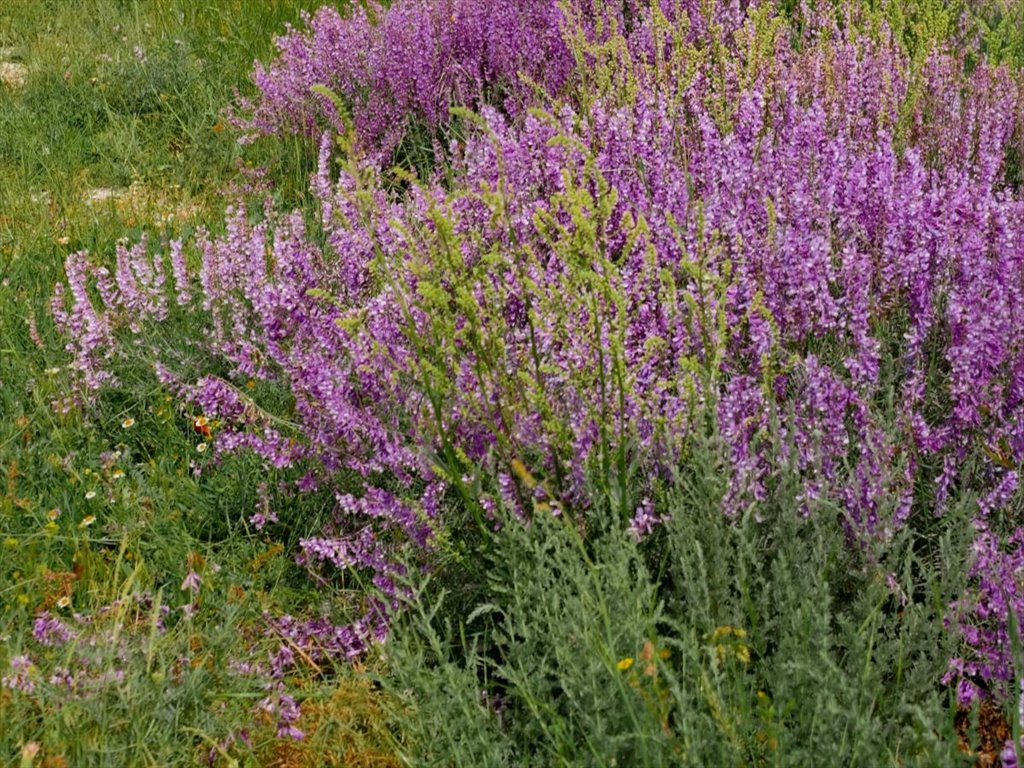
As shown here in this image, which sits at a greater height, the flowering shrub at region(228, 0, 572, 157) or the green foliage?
the flowering shrub at region(228, 0, 572, 157)

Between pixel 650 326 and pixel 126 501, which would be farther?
pixel 126 501

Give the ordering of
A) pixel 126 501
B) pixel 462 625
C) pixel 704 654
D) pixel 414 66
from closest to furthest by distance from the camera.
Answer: pixel 704 654, pixel 462 625, pixel 126 501, pixel 414 66

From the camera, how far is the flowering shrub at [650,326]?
87.7 inches

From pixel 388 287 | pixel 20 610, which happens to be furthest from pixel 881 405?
pixel 20 610

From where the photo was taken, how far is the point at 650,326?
2.60 m

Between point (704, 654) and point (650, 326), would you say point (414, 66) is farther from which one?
point (704, 654)

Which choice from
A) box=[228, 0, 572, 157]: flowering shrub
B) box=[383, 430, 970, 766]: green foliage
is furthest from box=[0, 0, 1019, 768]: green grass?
box=[228, 0, 572, 157]: flowering shrub

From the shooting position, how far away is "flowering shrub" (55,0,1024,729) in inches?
87.7

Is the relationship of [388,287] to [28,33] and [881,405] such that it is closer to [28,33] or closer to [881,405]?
[881,405]

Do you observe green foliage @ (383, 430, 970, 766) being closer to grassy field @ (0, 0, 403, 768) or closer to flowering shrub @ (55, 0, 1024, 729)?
flowering shrub @ (55, 0, 1024, 729)

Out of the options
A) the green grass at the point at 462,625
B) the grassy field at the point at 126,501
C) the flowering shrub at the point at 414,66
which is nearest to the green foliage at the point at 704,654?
the green grass at the point at 462,625

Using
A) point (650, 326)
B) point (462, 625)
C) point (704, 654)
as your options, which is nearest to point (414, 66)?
point (650, 326)

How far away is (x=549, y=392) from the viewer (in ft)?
7.97

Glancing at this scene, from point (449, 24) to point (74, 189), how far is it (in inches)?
66.3
